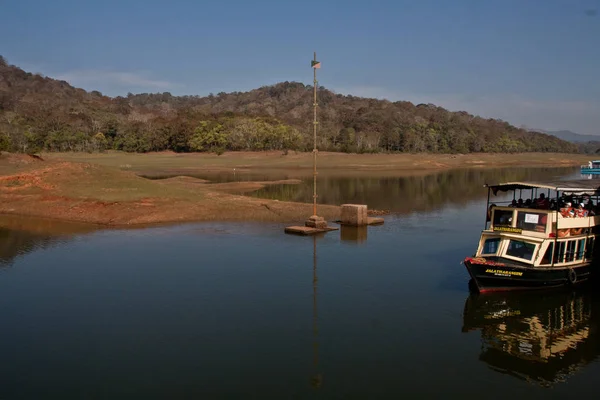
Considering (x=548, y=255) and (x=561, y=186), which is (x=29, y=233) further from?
(x=561, y=186)

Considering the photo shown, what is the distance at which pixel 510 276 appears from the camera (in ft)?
70.9

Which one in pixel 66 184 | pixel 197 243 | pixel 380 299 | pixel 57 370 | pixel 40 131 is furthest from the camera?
pixel 40 131

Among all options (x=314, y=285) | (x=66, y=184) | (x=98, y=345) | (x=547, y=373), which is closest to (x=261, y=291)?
(x=314, y=285)

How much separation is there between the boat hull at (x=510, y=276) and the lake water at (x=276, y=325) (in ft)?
1.55

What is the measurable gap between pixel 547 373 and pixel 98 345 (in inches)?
523

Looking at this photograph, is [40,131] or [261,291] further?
[40,131]

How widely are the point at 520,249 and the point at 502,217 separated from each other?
1.58 metres

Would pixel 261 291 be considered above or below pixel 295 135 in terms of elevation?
below

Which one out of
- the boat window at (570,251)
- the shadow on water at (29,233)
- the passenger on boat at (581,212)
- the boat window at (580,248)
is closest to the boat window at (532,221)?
the boat window at (570,251)

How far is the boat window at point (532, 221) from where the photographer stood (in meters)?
22.7

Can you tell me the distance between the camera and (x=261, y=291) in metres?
22.2

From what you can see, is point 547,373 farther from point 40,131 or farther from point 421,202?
point 40,131

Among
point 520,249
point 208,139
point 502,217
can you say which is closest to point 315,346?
point 520,249

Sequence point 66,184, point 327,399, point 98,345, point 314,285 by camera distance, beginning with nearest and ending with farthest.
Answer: point 327,399
point 98,345
point 314,285
point 66,184
